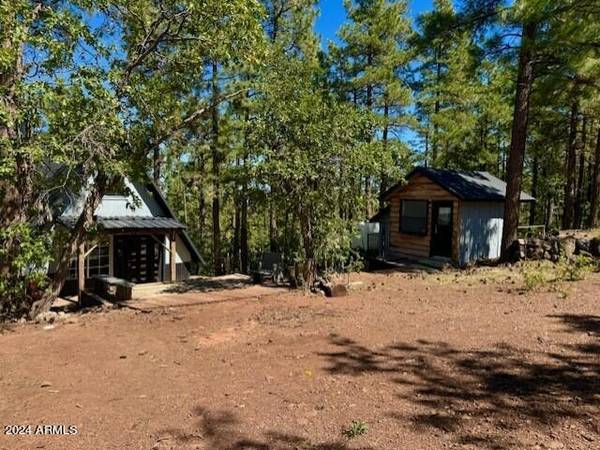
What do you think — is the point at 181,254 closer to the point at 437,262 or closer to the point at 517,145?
the point at 437,262

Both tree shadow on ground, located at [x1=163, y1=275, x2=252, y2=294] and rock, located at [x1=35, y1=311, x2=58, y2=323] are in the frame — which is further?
tree shadow on ground, located at [x1=163, y1=275, x2=252, y2=294]

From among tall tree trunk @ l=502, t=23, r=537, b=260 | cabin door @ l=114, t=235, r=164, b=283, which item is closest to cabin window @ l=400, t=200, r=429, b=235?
tall tree trunk @ l=502, t=23, r=537, b=260

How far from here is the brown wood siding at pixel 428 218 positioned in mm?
15031

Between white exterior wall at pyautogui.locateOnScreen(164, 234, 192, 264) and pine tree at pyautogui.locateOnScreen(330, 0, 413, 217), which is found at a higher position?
pine tree at pyautogui.locateOnScreen(330, 0, 413, 217)

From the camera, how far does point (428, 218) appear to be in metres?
16.0

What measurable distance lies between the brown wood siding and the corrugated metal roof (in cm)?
806

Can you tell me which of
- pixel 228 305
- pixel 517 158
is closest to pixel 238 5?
pixel 228 305

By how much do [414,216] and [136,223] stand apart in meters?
10.0

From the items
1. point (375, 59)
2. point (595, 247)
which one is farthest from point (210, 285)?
point (375, 59)

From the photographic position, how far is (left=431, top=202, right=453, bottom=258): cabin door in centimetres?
1553

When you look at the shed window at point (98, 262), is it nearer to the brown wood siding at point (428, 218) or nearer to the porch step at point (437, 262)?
the brown wood siding at point (428, 218)

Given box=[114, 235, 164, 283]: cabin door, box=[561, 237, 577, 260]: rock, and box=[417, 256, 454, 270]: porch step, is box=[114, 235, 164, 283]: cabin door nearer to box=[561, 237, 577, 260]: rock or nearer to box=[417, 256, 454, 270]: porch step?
box=[417, 256, 454, 270]: porch step

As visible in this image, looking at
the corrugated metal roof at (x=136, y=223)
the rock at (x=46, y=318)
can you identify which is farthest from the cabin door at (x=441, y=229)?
the rock at (x=46, y=318)

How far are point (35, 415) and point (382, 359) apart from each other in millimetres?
3561
